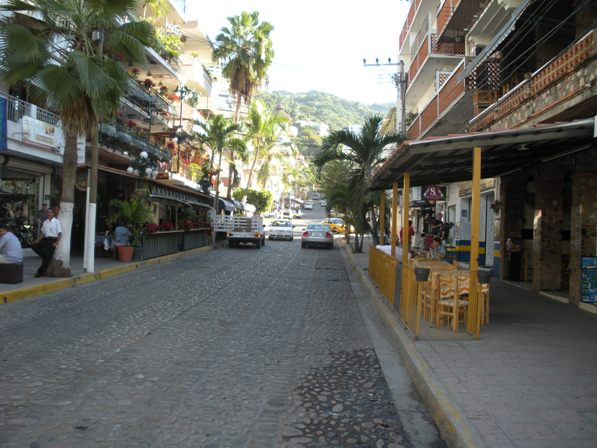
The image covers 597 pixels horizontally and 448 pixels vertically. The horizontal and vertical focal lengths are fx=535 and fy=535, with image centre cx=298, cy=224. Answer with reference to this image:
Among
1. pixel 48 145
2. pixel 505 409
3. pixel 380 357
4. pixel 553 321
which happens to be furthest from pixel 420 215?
pixel 505 409

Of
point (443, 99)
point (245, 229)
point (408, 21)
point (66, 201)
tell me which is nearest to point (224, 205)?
point (245, 229)

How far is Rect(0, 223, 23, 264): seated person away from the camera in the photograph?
1153cm

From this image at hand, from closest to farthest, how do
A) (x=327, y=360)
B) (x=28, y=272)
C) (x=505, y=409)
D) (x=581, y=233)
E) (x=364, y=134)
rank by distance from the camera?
(x=505, y=409)
(x=327, y=360)
(x=581, y=233)
(x=28, y=272)
(x=364, y=134)

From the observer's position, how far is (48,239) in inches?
510

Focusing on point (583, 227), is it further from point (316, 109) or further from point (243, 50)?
point (316, 109)

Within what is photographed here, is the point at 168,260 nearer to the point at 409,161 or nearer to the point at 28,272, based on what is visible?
the point at 28,272

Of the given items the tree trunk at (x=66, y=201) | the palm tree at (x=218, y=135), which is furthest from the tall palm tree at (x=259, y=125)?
the tree trunk at (x=66, y=201)

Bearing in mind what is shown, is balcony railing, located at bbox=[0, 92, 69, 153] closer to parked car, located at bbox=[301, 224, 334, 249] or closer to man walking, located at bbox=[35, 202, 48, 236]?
man walking, located at bbox=[35, 202, 48, 236]

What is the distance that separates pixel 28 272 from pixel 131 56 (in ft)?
20.8

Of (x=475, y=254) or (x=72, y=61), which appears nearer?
(x=475, y=254)

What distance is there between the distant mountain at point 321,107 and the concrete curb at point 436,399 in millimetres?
127278

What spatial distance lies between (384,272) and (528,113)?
475 centimetres

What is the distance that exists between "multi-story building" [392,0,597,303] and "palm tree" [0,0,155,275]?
8.73m

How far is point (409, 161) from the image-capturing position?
902 cm
